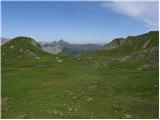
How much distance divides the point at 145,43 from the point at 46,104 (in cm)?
12917

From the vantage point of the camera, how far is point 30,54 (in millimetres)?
101375

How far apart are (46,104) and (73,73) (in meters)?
22.5

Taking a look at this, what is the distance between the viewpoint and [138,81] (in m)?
45.8

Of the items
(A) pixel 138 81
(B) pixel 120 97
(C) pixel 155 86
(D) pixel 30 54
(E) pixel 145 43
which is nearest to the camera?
(B) pixel 120 97

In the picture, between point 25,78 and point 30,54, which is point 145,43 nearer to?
point 30,54

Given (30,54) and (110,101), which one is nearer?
(110,101)

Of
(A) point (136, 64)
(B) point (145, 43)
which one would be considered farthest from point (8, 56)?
(B) point (145, 43)

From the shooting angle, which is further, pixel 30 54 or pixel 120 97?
pixel 30 54

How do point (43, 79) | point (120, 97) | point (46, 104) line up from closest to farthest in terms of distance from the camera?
1. point (46, 104)
2. point (120, 97)
3. point (43, 79)

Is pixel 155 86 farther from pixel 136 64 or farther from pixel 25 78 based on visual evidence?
pixel 136 64

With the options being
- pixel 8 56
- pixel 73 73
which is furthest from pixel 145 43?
pixel 73 73

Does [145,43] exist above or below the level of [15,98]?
above

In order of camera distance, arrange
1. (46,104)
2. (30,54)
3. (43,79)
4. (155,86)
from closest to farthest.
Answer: (46,104) → (155,86) → (43,79) → (30,54)

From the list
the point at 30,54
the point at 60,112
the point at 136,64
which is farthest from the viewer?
the point at 30,54
